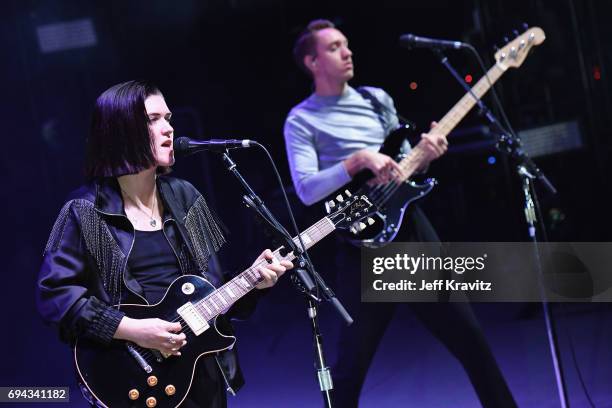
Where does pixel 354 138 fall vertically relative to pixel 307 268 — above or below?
above

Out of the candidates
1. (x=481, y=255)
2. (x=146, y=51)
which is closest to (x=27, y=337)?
(x=146, y=51)

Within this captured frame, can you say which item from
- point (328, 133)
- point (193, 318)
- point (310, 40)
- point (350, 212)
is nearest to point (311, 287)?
point (193, 318)

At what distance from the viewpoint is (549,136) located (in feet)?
21.3

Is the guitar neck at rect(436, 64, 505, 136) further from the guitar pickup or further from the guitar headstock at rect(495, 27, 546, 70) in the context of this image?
the guitar pickup

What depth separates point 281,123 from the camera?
249 inches

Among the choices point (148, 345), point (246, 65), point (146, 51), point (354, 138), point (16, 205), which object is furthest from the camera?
point (246, 65)

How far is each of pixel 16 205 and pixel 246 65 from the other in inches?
83.2

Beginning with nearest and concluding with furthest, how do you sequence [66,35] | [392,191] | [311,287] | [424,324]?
[311,287], [424,324], [392,191], [66,35]

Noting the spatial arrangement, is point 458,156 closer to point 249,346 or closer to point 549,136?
point 549,136

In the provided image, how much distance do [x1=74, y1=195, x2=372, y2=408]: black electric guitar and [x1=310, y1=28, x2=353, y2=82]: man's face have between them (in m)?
1.32

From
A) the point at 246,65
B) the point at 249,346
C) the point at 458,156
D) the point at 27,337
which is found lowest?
the point at 249,346

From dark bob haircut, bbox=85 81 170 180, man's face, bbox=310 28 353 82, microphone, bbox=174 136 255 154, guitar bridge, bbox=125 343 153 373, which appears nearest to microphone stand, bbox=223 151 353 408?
microphone, bbox=174 136 255 154

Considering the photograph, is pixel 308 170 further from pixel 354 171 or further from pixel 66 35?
pixel 66 35

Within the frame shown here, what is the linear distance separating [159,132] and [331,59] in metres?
1.33
